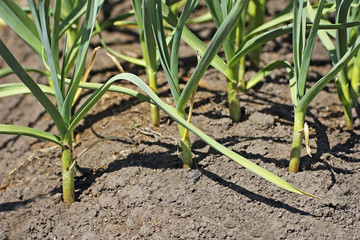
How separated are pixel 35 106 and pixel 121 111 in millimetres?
486

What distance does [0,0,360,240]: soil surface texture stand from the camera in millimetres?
1322

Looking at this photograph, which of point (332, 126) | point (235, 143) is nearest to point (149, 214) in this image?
point (235, 143)

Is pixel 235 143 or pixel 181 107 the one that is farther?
pixel 235 143

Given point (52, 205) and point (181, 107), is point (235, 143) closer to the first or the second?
point (181, 107)

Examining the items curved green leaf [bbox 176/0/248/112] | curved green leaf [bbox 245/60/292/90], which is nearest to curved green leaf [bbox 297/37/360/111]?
curved green leaf [bbox 245/60/292/90]

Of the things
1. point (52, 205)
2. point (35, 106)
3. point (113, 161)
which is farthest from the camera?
point (35, 106)

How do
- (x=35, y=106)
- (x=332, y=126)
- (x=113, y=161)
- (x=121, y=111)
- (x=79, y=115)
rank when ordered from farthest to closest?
(x=35, y=106) < (x=121, y=111) < (x=332, y=126) < (x=113, y=161) < (x=79, y=115)

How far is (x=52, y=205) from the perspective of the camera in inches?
56.6

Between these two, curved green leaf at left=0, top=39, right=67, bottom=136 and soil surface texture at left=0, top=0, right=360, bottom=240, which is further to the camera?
soil surface texture at left=0, top=0, right=360, bottom=240

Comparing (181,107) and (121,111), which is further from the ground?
(181,107)

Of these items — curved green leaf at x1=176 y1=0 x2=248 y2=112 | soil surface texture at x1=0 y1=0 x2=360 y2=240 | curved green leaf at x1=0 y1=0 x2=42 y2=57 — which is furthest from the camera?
curved green leaf at x1=0 y1=0 x2=42 y2=57

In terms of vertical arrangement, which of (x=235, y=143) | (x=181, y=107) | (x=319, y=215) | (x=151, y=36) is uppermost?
(x=151, y=36)

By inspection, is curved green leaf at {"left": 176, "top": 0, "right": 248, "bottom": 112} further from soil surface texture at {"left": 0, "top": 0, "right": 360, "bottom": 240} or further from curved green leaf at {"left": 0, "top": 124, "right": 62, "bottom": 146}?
curved green leaf at {"left": 0, "top": 124, "right": 62, "bottom": 146}

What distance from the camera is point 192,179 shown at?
56.0 inches
